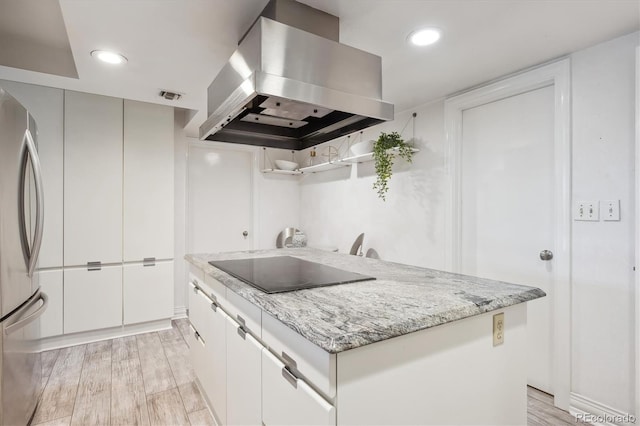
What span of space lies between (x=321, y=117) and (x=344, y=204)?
2.04 m

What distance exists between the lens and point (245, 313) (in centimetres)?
135

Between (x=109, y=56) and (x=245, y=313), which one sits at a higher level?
(x=109, y=56)

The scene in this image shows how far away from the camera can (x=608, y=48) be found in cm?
185

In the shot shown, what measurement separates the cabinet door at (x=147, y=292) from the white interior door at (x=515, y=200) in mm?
2876

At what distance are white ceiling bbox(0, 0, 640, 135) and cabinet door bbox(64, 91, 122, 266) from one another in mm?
506

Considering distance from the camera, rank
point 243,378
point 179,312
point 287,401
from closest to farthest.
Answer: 1. point 287,401
2. point 243,378
3. point 179,312

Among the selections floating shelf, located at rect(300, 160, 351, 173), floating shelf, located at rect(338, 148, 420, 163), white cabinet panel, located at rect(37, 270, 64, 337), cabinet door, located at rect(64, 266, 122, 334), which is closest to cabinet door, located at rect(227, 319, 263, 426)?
floating shelf, located at rect(338, 148, 420, 163)

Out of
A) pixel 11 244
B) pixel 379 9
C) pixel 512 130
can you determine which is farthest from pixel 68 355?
pixel 512 130

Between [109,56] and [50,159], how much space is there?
1.36m

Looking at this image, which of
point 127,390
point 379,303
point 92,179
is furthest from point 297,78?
point 92,179

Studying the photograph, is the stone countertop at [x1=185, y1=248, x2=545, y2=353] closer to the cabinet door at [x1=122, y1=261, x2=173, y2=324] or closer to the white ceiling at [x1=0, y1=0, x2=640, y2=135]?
the white ceiling at [x1=0, y1=0, x2=640, y2=135]

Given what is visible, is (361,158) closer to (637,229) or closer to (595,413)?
(637,229)

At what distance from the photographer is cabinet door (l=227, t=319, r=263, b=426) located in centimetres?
122

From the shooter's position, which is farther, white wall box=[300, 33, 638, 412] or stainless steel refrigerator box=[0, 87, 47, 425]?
white wall box=[300, 33, 638, 412]
